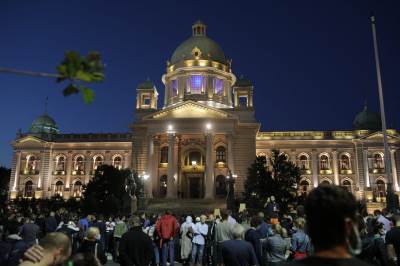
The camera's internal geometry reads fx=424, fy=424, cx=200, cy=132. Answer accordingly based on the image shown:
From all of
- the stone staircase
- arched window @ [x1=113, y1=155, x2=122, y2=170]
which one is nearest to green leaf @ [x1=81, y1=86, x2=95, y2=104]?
the stone staircase

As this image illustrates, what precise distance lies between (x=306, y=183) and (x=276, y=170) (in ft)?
72.9

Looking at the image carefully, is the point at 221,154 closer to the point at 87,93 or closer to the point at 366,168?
the point at 366,168

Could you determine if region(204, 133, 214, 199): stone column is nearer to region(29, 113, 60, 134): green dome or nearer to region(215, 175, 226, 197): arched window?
region(215, 175, 226, 197): arched window

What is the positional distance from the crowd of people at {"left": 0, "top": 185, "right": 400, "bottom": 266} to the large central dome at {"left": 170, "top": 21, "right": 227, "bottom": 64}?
4889 cm

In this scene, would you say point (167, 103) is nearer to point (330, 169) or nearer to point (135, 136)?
point (135, 136)

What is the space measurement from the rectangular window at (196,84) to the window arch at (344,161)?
955 inches

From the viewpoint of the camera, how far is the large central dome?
6869 centimetres

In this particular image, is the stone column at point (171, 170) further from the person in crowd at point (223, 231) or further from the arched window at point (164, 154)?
the person in crowd at point (223, 231)

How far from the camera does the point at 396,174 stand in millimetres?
62562

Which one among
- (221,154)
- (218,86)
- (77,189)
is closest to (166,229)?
(221,154)

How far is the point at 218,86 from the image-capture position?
67.6 metres

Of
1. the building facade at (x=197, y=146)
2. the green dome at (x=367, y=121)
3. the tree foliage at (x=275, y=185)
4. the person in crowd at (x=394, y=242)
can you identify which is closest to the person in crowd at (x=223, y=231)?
the person in crowd at (x=394, y=242)

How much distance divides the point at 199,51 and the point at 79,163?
2687 centimetres

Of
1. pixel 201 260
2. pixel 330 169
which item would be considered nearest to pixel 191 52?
pixel 330 169
